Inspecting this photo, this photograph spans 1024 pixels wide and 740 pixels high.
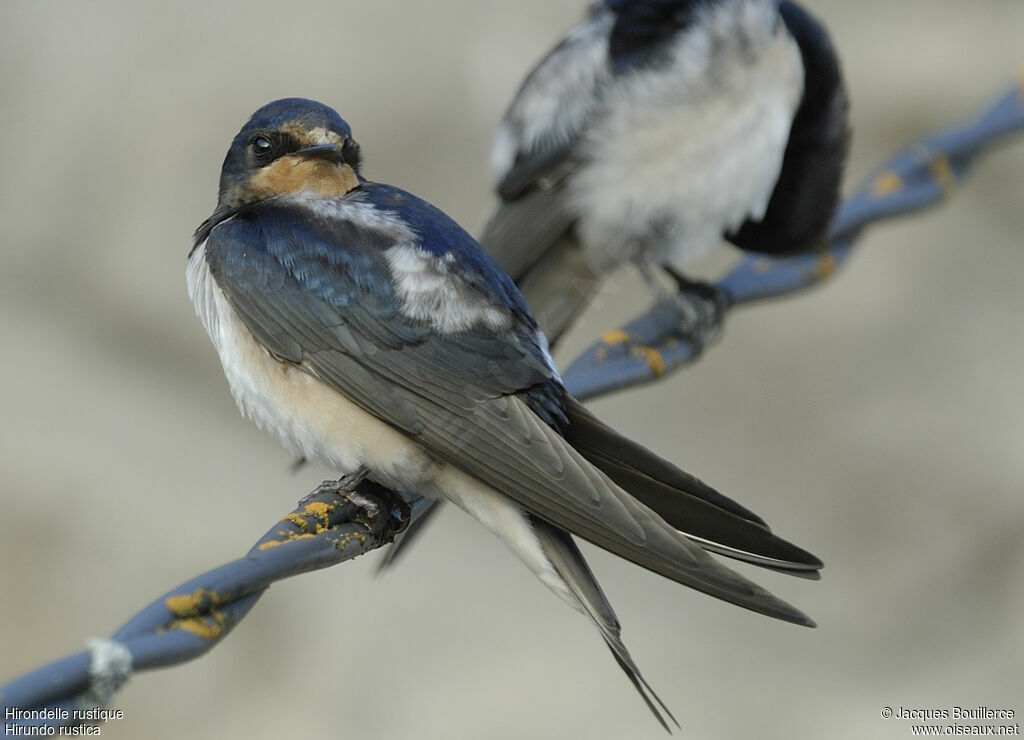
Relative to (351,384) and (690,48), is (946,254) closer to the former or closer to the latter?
(690,48)

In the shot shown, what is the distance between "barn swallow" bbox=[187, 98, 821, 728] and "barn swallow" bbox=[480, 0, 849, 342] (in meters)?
0.92

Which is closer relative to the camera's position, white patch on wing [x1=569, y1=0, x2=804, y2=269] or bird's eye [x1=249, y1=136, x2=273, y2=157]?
bird's eye [x1=249, y1=136, x2=273, y2=157]

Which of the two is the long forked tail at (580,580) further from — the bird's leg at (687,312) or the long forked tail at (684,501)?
the bird's leg at (687,312)

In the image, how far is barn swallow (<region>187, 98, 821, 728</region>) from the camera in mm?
1479

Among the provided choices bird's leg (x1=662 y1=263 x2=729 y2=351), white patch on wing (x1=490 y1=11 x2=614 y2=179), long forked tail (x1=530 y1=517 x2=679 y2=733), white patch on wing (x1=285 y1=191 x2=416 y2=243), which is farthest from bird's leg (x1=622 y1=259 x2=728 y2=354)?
long forked tail (x1=530 y1=517 x2=679 y2=733)

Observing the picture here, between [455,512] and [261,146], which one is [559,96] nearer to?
[261,146]

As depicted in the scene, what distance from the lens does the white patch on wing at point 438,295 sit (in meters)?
1.64

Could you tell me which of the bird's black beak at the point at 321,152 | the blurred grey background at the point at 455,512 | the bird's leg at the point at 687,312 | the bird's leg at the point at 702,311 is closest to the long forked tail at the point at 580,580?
the bird's black beak at the point at 321,152

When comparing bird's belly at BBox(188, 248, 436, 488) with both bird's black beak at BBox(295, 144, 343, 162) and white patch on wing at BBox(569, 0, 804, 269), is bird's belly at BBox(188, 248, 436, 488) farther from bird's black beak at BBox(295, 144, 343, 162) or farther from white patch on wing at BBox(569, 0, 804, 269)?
white patch on wing at BBox(569, 0, 804, 269)

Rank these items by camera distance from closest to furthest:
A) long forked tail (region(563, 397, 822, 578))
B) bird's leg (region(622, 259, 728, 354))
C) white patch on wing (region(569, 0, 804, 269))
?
long forked tail (region(563, 397, 822, 578)) < bird's leg (region(622, 259, 728, 354)) < white patch on wing (region(569, 0, 804, 269))

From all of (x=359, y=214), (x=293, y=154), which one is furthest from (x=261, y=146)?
(x=359, y=214)

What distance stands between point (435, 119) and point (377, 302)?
2.57 m

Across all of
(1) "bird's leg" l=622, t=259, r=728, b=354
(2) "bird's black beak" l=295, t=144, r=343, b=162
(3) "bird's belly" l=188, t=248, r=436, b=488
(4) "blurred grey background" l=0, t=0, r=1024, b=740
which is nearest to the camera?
(3) "bird's belly" l=188, t=248, r=436, b=488

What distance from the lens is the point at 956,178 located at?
2.58 metres
